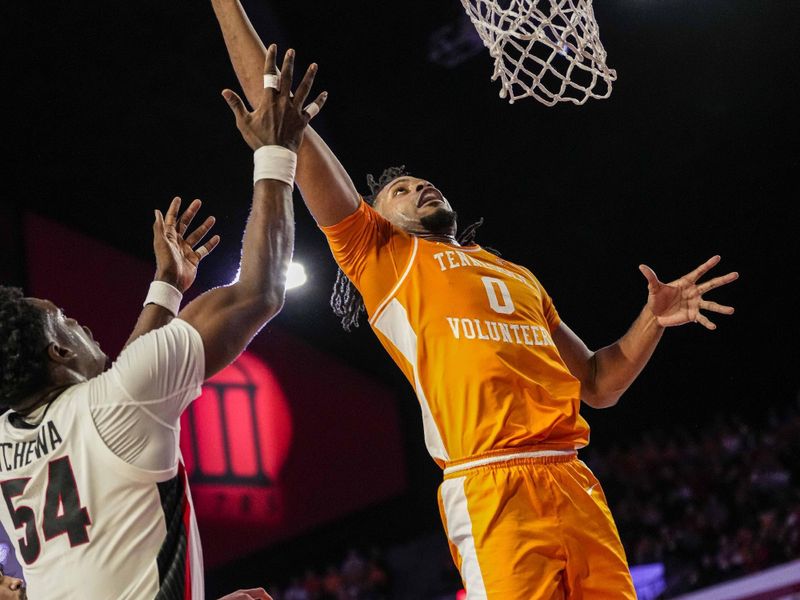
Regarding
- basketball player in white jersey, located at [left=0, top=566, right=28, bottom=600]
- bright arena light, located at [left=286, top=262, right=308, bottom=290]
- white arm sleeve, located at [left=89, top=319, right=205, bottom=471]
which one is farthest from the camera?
bright arena light, located at [left=286, top=262, right=308, bottom=290]

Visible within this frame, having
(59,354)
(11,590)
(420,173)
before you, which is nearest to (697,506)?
(420,173)

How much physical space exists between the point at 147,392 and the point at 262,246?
0.40m

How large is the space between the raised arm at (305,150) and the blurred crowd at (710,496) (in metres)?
6.62

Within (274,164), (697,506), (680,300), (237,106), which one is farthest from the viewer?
(697,506)

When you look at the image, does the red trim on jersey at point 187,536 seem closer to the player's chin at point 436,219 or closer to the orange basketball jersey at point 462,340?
the orange basketball jersey at point 462,340

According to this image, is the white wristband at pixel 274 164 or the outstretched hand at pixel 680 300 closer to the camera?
the white wristband at pixel 274 164

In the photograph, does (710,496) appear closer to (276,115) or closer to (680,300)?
(680,300)

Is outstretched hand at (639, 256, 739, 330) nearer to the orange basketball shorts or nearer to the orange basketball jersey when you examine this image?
the orange basketball jersey

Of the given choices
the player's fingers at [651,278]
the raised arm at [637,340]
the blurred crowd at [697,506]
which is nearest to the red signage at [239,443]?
the blurred crowd at [697,506]

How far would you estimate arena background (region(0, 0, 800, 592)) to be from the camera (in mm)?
7844

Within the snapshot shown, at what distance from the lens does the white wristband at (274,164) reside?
6.88 ft

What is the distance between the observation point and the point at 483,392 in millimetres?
2715

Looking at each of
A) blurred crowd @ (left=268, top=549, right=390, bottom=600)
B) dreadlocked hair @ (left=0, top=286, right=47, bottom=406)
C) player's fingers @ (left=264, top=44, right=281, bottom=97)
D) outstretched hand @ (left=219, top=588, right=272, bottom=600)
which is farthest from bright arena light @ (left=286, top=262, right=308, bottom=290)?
dreadlocked hair @ (left=0, top=286, right=47, bottom=406)

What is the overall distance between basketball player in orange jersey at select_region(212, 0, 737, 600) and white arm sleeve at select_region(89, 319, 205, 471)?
104 cm
